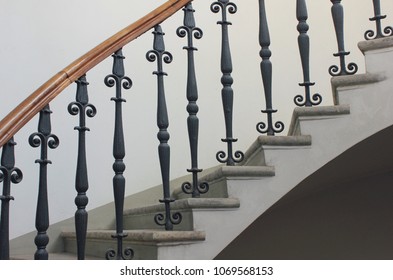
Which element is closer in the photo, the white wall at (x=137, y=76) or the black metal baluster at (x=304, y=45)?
the black metal baluster at (x=304, y=45)

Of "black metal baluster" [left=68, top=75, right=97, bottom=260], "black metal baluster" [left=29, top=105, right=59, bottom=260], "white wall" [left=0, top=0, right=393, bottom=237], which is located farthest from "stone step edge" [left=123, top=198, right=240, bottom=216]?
"white wall" [left=0, top=0, right=393, bottom=237]

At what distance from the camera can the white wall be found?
11.0ft

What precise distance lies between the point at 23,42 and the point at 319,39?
96.4 inches

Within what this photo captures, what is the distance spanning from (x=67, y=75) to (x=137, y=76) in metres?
1.80

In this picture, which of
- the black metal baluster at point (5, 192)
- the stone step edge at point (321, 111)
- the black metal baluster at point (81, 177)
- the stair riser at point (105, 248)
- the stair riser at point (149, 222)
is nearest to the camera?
the black metal baluster at point (5, 192)

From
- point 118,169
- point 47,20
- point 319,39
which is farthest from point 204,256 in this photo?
point 319,39

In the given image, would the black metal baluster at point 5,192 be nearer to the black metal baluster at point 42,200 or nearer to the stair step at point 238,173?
the black metal baluster at point 42,200

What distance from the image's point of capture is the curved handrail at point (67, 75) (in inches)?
69.8

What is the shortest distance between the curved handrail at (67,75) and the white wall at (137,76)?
4.82 ft

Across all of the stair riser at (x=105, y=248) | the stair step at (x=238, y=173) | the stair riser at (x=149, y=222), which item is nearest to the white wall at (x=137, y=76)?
the stair riser at (x=105, y=248)

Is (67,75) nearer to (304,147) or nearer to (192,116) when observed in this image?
(192,116)

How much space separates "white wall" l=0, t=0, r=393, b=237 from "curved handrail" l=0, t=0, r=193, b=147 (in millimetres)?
1470

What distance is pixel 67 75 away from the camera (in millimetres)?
1948

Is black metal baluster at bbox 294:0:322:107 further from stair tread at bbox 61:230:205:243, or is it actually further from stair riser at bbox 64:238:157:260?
stair riser at bbox 64:238:157:260
